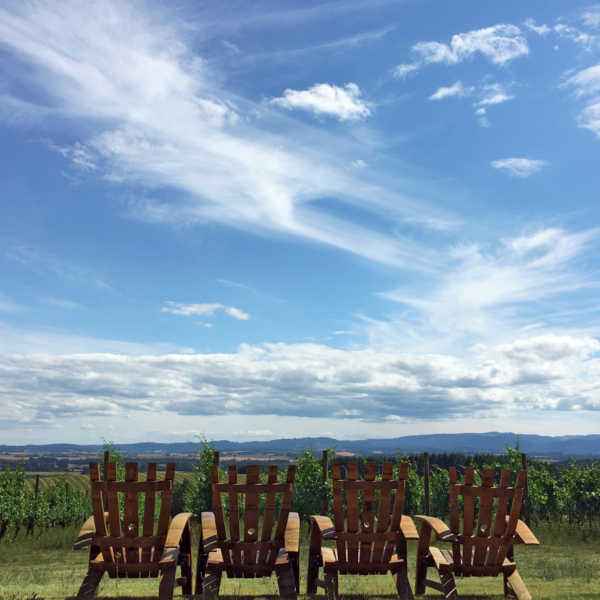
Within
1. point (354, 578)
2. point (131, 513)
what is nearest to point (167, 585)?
point (131, 513)

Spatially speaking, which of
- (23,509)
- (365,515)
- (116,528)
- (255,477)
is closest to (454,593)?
(365,515)

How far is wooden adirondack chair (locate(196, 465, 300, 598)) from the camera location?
6.11m

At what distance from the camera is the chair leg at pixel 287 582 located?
5902mm

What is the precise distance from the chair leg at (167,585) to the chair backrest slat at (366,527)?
1.53m

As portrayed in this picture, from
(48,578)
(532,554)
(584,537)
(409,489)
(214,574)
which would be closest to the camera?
(214,574)

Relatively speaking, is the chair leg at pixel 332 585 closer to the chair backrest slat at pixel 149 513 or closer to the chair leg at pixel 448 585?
the chair leg at pixel 448 585

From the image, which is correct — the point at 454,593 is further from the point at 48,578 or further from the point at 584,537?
the point at 584,537

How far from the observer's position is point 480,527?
6348mm

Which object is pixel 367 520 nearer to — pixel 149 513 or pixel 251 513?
pixel 251 513

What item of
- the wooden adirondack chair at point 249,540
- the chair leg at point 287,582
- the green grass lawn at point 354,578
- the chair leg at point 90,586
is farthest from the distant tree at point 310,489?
the chair leg at point 90,586

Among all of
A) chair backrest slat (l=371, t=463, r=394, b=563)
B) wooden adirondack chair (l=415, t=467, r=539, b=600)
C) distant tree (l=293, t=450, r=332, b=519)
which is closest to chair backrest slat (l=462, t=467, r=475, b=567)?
wooden adirondack chair (l=415, t=467, r=539, b=600)

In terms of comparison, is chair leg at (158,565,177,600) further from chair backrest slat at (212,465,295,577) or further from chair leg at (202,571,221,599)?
chair backrest slat at (212,465,295,577)

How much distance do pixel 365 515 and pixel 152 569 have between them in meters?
2.04

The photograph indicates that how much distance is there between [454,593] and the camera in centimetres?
607
